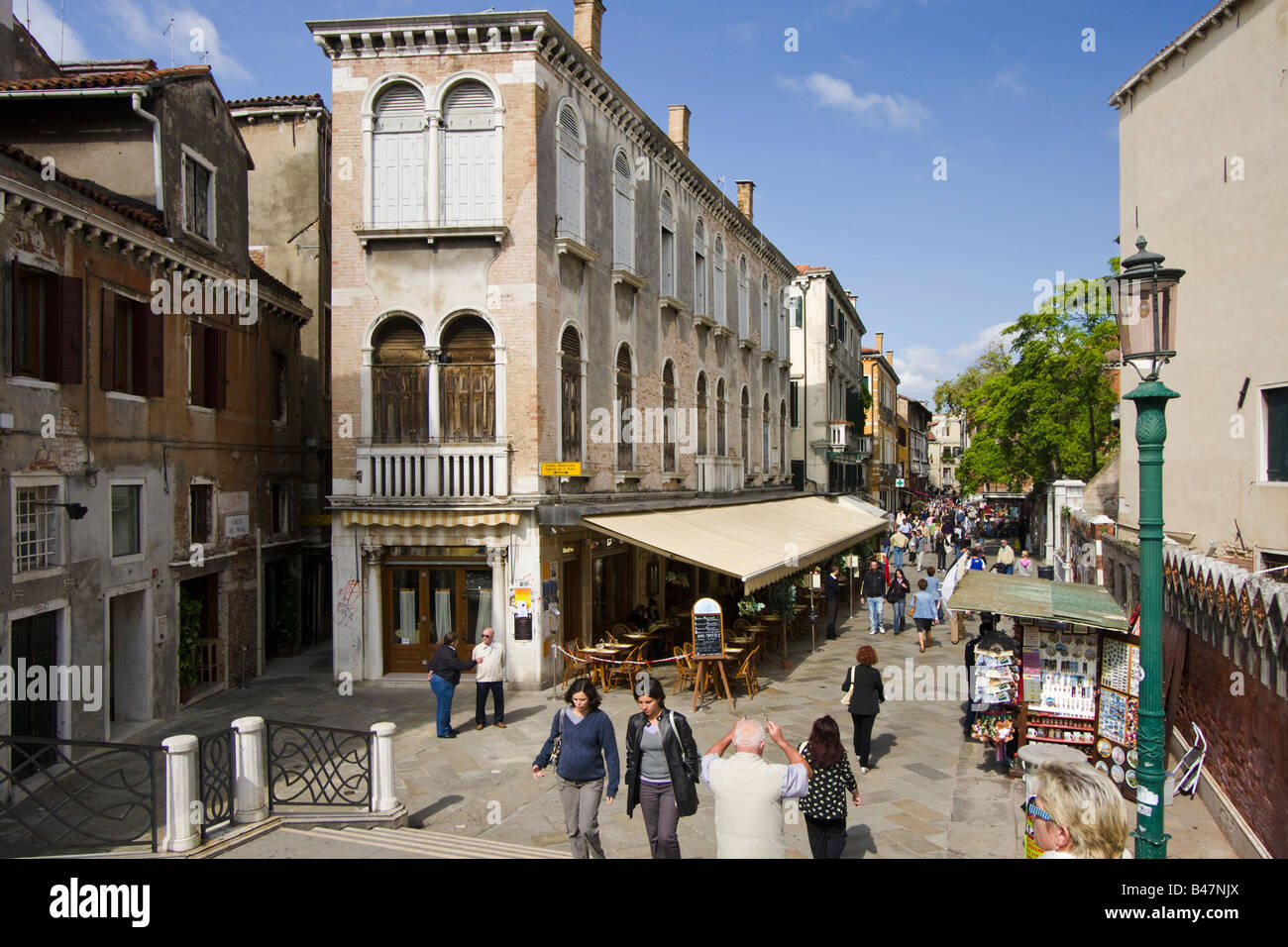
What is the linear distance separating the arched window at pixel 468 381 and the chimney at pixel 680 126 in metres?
11.1

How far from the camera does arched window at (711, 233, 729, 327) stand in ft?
78.5

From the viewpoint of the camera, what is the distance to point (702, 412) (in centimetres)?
2284

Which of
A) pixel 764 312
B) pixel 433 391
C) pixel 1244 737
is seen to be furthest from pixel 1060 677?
pixel 764 312

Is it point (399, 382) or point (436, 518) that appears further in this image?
point (399, 382)

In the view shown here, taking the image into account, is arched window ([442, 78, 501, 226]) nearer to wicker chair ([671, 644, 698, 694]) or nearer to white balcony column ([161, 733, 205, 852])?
wicker chair ([671, 644, 698, 694])

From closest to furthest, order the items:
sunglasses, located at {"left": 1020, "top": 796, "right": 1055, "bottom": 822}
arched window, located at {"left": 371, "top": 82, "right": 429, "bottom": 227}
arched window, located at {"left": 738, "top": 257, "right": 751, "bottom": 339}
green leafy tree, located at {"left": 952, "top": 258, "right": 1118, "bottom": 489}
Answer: sunglasses, located at {"left": 1020, "top": 796, "right": 1055, "bottom": 822} < arched window, located at {"left": 371, "top": 82, "right": 429, "bottom": 227} < arched window, located at {"left": 738, "top": 257, "right": 751, "bottom": 339} < green leafy tree, located at {"left": 952, "top": 258, "right": 1118, "bottom": 489}

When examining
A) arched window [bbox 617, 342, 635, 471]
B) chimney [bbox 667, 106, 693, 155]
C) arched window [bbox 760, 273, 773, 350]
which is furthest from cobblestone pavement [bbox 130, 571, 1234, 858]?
arched window [bbox 760, 273, 773, 350]

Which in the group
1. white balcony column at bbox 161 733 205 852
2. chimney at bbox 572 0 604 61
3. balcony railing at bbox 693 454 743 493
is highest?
chimney at bbox 572 0 604 61

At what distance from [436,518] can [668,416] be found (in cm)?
764

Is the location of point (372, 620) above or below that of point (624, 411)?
below

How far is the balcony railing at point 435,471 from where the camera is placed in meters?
14.2

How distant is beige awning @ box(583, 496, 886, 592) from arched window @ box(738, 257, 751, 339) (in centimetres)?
591

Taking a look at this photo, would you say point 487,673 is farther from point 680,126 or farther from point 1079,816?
point 680,126

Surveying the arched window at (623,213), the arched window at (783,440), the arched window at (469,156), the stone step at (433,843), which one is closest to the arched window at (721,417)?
the arched window at (783,440)
